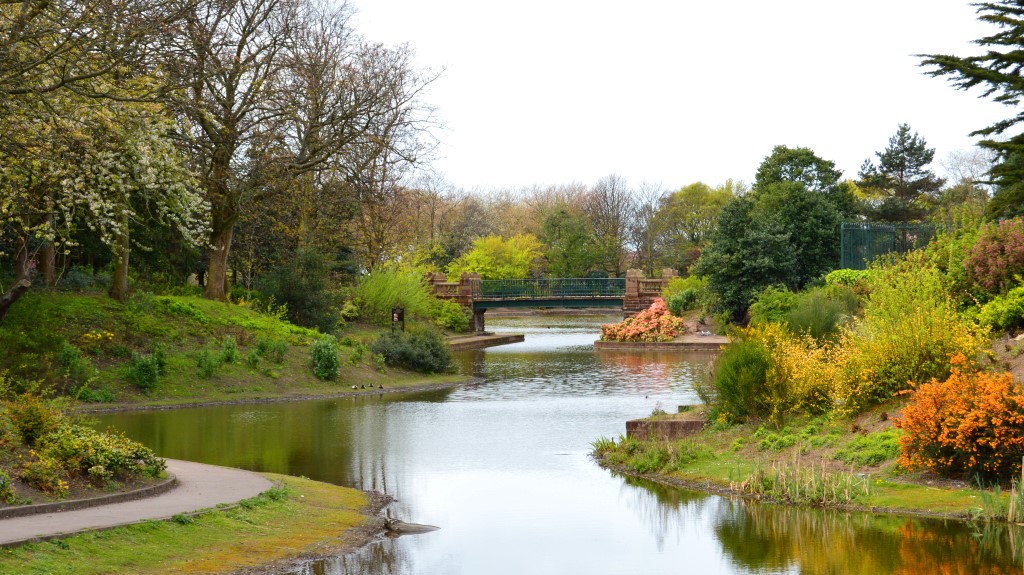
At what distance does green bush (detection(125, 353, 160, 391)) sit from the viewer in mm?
27281

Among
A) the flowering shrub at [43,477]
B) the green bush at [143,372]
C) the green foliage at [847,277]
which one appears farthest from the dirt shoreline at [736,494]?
the green foliage at [847,277]

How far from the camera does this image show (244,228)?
44.8m

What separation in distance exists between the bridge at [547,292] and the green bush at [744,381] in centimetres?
3852

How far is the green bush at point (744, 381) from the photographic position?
64.3ft

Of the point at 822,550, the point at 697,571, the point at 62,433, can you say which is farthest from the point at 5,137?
the point at 822,550

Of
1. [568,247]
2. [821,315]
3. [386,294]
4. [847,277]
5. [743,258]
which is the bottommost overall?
[821,315]

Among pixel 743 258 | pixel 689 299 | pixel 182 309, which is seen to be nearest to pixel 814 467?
pixel 182 309

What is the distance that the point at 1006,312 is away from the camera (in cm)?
1983

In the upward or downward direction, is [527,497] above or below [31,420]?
below

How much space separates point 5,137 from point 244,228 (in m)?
30.6

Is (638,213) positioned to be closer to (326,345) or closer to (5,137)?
(326,345)

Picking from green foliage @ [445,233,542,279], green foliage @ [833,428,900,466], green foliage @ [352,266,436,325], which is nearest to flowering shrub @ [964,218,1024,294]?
green foliage @ [833,428,900,466]

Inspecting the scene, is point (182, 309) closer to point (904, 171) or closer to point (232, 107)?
point (232, 107)

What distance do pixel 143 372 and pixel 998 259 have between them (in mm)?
20392
